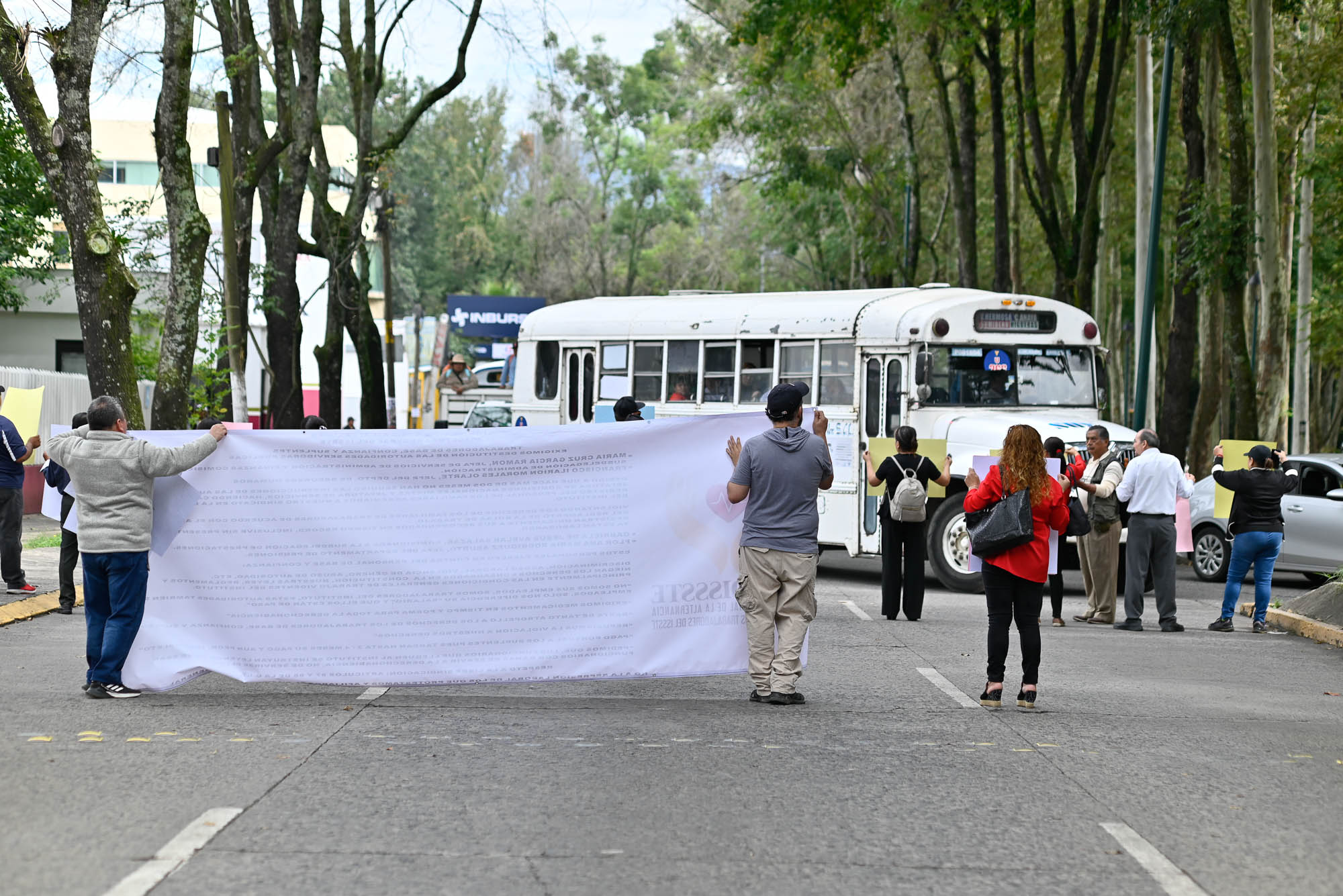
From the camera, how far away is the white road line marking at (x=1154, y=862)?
5.33m

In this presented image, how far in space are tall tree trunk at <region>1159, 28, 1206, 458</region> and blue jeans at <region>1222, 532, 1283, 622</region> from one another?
8012 millimetres

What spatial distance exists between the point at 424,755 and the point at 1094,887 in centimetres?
329

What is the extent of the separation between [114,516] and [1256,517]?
9543 mm

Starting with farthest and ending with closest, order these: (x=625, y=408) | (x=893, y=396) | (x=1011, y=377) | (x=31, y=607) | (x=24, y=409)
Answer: (x=1011, y=377) < (x=893, y=396) < (x=24, y=409) < (x=625, y=408) < (x=31, y=607)

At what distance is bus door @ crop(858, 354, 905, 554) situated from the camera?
16.6 meters

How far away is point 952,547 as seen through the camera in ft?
53.5

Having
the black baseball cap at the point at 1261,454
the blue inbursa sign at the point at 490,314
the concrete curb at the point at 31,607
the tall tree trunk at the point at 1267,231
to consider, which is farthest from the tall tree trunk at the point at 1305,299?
the blue inbursa sign at the point at 490,314

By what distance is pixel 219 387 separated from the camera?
25.9 metres

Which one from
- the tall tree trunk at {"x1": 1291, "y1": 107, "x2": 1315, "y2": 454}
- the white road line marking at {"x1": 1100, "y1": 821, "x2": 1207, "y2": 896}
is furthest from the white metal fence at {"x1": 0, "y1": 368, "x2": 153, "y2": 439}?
the tall tree trunk at {"x1": 1291, "y1": 107, "x2": 1315, "y2": 454}

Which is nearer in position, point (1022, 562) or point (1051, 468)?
point (1022, 562)

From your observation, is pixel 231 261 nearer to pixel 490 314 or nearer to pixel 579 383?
pixel 579 383

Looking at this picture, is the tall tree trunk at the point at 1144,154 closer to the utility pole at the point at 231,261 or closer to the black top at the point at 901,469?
the black top at the point at 901,469

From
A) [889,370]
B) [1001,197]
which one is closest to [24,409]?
[889,370]

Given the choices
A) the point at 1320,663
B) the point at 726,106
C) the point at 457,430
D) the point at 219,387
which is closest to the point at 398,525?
the point at 457,430
